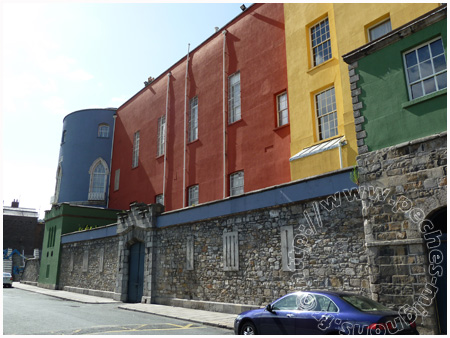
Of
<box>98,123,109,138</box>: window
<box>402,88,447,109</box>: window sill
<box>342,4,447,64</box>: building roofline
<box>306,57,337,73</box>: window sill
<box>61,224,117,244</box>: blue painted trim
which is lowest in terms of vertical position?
<box>61,224,117,244</box>: blue painted trim

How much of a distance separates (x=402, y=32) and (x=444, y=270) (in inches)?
230

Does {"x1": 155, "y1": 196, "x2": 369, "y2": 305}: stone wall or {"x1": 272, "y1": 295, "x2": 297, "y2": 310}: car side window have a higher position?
{"x1": 155, "y1": 196, "x2": 369, "y2": 305}: stone wall

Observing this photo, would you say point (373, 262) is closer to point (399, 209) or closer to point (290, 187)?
point (399, 209)

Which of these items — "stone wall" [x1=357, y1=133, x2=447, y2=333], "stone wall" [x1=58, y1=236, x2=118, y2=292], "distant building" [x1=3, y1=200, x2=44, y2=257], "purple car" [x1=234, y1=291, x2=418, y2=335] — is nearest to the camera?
"purple car" [x1=234, y1=291, x2=418, y2=335]

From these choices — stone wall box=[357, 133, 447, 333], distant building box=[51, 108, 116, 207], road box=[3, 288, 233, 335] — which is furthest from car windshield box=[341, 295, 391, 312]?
distant building box=[51, 108, 116, 207]

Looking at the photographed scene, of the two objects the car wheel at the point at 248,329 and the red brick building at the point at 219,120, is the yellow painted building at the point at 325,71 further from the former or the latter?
the car wheel at the point at 248,329

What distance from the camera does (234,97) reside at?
20203 millimetres

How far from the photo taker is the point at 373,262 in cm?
888

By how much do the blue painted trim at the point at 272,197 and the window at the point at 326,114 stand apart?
4.46m

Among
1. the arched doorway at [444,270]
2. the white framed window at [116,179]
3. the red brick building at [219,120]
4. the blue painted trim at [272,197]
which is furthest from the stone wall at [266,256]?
the white framed window at [116,179]

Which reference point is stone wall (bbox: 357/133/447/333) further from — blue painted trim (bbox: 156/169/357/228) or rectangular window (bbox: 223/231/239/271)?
rectangular window (bbox: 223/231/239/271)

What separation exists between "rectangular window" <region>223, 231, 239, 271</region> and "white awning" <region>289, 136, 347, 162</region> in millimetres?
4207

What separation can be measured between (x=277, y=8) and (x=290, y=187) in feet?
35.5

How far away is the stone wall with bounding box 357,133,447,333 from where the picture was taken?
26.4 feet
